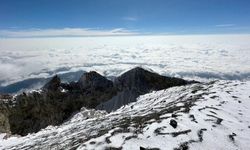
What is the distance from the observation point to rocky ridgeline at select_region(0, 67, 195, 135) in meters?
84.3

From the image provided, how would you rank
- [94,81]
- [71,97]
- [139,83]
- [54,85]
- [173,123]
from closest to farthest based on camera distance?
[173,123]
[139,83]
[71,97]
[94,81]
[54,85]

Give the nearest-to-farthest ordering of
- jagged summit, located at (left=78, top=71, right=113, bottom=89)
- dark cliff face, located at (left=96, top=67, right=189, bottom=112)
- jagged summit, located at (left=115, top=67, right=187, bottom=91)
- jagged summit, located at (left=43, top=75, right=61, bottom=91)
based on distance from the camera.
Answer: dark cliff face, located at (left=96, top=67, right=189, bottom=112) → jagged summit, located at (left=115, top=67, right=187, bottom=91) → jagged summit, located at (left=78, top=71, right=113, bottom=89) → jagged summit, located at (left=43, top=75, right=61, bottom=91)

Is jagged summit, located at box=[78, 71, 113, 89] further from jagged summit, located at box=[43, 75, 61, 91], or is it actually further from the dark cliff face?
the dark cliff face

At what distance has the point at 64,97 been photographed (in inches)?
4279

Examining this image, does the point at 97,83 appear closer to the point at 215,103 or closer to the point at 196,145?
the point at 215,103

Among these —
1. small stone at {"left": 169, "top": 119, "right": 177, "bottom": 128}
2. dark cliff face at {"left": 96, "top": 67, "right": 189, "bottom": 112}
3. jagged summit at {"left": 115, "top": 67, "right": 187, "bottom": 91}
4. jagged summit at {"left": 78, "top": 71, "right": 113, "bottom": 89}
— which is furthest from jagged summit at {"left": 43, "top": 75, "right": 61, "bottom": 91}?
small stone at {"left": 169, "top": 119, "right": 177, "bottom": 128}

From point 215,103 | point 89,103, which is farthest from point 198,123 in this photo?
point 89,103

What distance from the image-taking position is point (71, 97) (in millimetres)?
107688

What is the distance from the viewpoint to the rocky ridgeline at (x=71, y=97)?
84.3 meters

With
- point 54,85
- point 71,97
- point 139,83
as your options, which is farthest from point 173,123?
point 54,85

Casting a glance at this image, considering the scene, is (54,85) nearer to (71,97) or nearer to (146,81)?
(71,97)

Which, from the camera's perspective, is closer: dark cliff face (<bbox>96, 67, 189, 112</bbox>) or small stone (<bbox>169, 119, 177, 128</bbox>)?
small stone (<bbox>169, 119, 177, 128</bbox>)

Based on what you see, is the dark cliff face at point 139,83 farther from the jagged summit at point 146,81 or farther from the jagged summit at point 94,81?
the jagged summit at point 94,81

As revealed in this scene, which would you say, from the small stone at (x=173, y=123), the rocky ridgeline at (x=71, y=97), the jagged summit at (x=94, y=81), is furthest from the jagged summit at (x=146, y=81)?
the small stone at (x=173, y=123)
